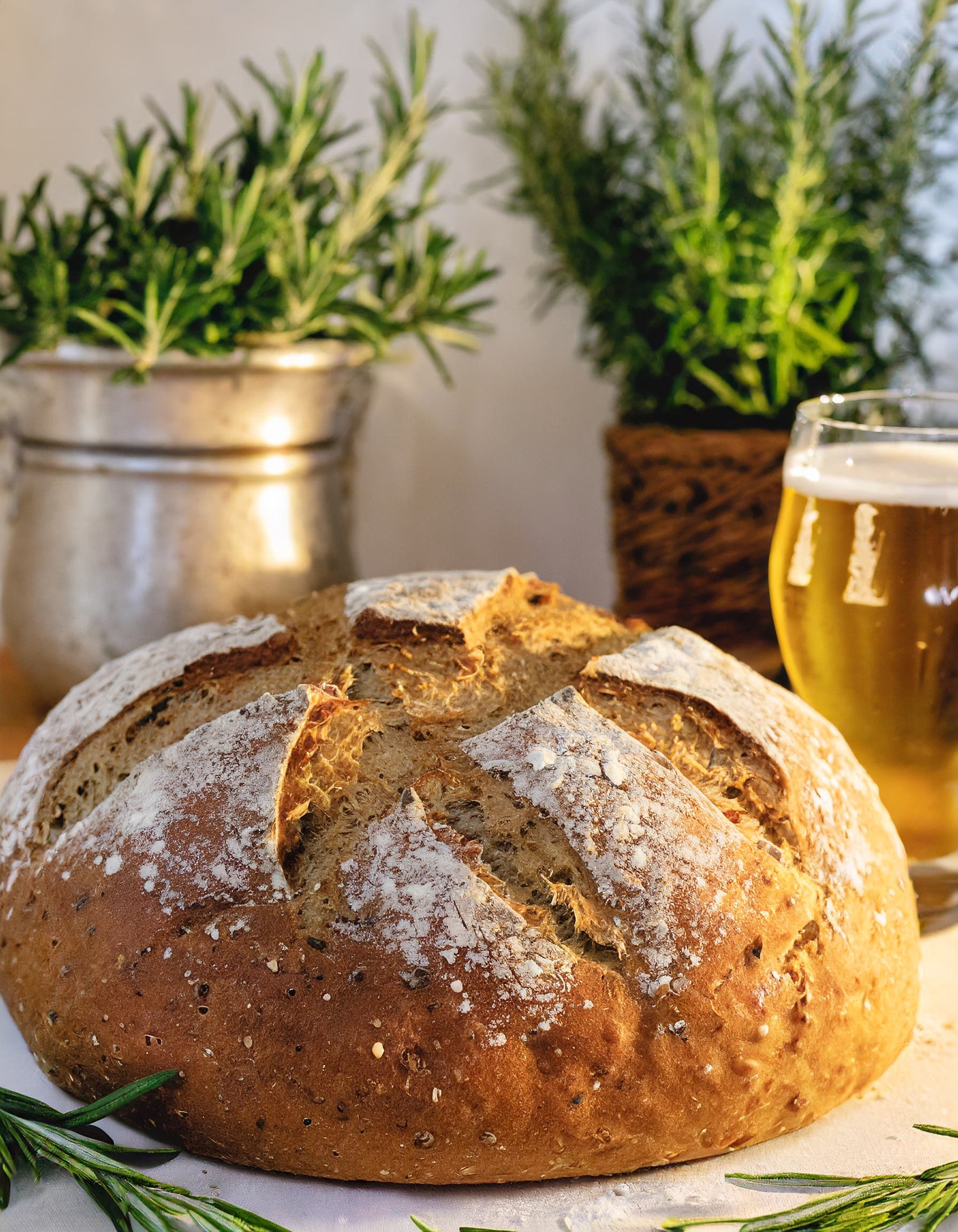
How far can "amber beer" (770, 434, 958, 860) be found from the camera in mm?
876

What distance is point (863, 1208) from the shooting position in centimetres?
56

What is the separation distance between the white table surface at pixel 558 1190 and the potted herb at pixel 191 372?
541 mm

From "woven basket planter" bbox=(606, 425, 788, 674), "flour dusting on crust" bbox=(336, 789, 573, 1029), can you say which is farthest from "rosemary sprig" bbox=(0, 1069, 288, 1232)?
"woven basket planter" bbox=(606, 425, 788, 674)

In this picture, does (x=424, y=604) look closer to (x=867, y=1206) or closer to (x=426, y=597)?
(x=426, y=597)

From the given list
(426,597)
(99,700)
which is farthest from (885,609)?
(99,700)

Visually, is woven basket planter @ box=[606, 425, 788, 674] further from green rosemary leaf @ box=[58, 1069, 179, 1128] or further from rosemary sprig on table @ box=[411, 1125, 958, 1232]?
green rosemary leaf @ box=[58, 1069, 179, 1128]

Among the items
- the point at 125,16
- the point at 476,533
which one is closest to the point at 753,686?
the point at 476,533

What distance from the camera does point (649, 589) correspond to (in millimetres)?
1350

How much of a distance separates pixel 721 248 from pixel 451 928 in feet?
2.84

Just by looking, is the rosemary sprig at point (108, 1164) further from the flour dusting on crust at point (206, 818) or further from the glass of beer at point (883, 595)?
the glass of beer at point (883, 595)

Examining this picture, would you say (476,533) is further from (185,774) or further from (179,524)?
(185,774)

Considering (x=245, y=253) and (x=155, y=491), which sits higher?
(x=245, y=253)

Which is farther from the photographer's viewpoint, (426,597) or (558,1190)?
(426,597)

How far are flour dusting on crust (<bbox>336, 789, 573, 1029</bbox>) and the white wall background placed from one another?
105cm
